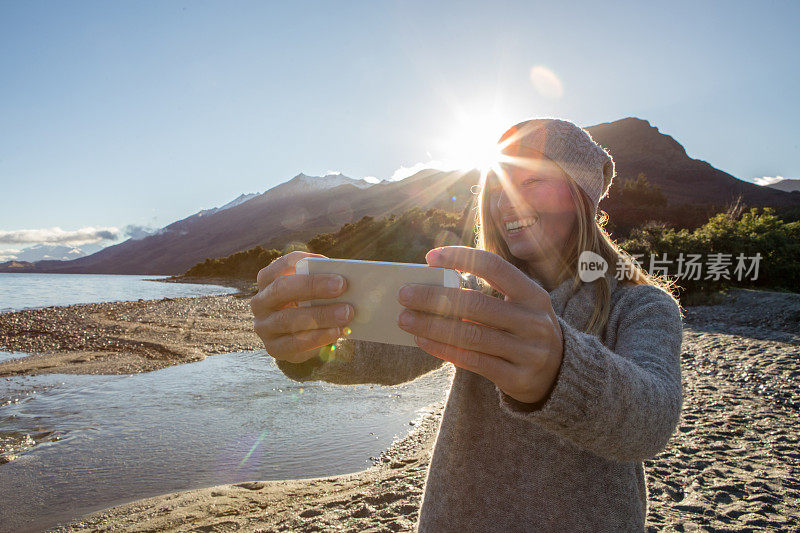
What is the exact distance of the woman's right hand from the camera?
1.28m

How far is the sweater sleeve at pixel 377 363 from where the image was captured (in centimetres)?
197

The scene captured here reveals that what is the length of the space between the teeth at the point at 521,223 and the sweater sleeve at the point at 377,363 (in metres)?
0.73

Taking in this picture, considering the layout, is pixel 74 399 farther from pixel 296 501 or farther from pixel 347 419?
pixel 296 501

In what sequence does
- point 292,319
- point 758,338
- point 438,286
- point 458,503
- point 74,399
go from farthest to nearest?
point 758,338 → point 74,399 → point 458,503 → point 292,319 → point 438,286

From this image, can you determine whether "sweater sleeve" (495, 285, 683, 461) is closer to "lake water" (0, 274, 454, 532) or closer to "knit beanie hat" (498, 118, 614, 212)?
"knit beanie hat" (498, 118, 614, 212)

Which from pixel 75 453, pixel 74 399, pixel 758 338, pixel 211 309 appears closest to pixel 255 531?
pixel 75 453

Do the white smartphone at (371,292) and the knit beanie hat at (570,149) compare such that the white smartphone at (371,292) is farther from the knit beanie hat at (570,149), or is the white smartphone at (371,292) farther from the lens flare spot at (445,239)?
the lens flare spot at (445,239)

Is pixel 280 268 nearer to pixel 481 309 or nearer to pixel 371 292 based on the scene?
pixel 371 292

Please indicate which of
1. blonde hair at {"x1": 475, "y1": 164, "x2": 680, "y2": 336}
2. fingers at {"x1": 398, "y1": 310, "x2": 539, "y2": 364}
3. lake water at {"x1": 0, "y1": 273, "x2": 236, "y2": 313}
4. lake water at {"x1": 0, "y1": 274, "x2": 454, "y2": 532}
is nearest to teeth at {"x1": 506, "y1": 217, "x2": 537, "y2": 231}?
blonde hair at {"x1": 475, "y1": 164, "x2": 680, "y2": 336}

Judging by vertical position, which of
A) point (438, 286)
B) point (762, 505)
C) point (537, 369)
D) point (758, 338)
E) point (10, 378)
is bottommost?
point (10, 378)

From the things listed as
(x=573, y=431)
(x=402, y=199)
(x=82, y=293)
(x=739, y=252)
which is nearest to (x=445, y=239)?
(x=739, y=252)

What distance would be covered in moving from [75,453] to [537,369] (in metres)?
7.67

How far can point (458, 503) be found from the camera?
5.12 ft

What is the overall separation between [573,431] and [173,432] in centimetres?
Result: 756
